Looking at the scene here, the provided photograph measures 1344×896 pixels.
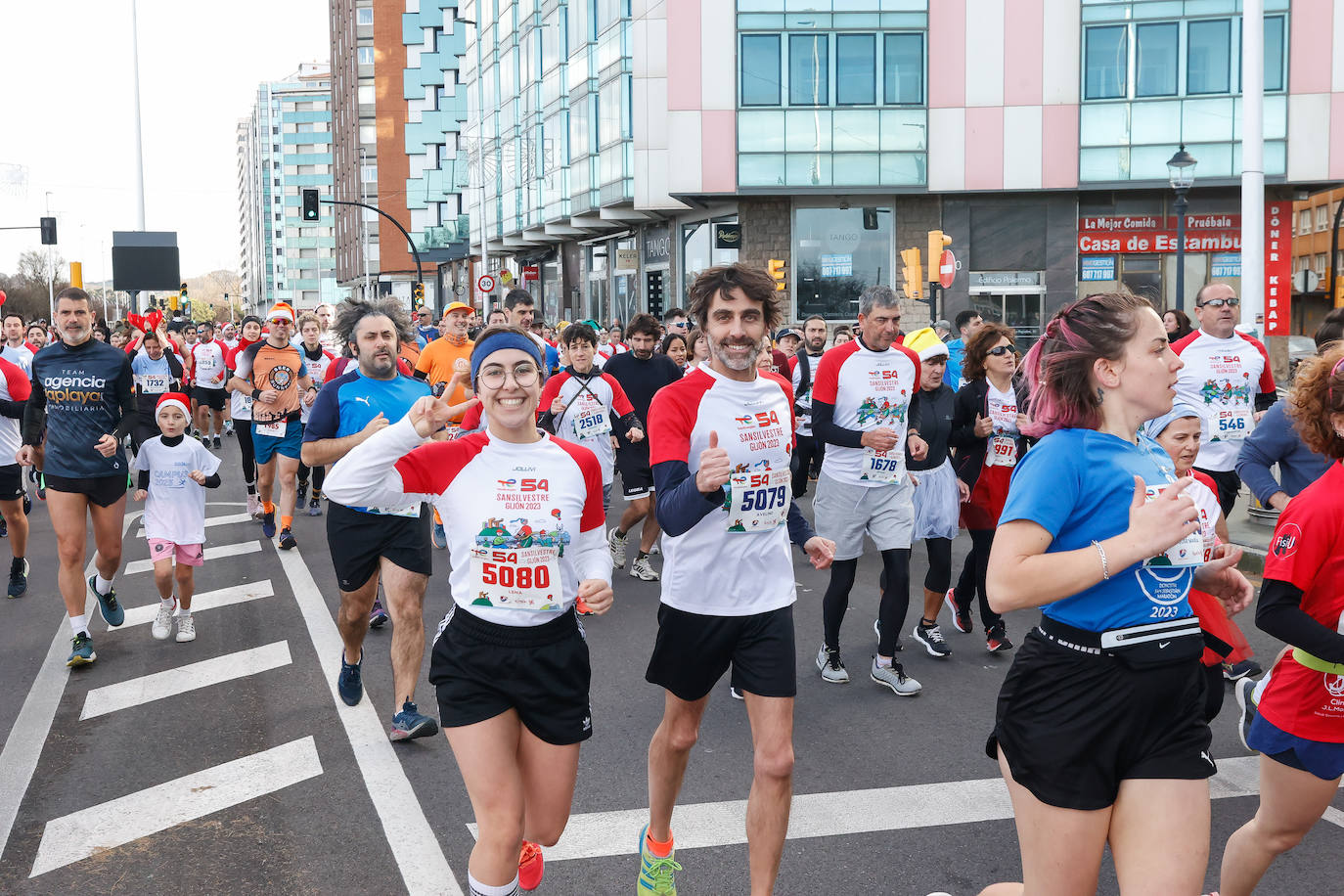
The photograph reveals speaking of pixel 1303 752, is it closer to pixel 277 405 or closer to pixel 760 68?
pixel 277 405

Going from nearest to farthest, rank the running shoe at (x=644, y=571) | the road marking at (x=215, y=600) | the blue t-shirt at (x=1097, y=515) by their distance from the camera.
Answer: the blue t-shirt at (x=1097, y=515)
the road marking at (x=215, y=600)
the running shoe at (x=644, y=571)

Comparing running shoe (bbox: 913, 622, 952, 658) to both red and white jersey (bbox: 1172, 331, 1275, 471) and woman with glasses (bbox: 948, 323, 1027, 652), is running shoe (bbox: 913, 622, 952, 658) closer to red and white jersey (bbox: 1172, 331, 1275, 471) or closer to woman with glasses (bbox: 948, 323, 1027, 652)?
woman with glasses (bbox: 948, 323, 1027, 652)

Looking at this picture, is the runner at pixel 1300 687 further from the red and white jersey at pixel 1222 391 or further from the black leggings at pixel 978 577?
the red and white jersey at pixel 1222 391

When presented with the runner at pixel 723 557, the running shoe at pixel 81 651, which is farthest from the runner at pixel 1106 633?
the running shoe at pixel 81 651

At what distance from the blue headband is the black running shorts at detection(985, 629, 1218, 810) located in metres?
1.86

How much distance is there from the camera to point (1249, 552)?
10.0 m

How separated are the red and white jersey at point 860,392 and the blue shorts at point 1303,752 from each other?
11.5 ft

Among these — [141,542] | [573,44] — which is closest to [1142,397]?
[141,542]

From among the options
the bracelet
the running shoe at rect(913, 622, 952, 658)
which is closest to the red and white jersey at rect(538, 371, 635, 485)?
the running shoe at rect(913, 622, 952, 658)

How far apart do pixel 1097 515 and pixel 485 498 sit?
178 cm

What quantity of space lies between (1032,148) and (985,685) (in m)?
27.0

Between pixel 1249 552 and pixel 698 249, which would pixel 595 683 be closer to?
pixel 1249 552

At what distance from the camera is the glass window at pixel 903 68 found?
→ 31500 mm

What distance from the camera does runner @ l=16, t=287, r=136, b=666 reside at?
25.4 ft
